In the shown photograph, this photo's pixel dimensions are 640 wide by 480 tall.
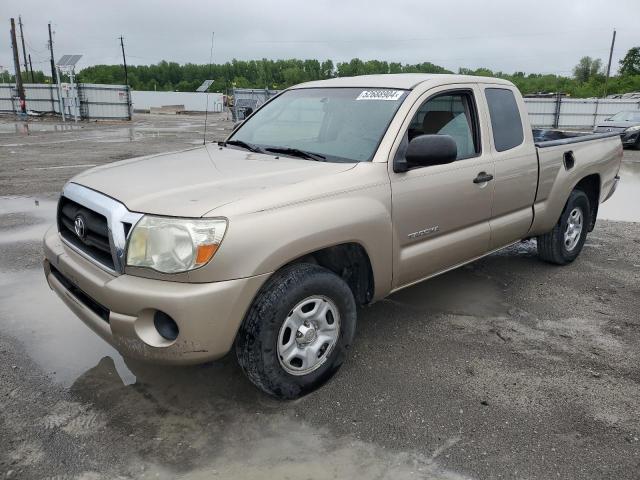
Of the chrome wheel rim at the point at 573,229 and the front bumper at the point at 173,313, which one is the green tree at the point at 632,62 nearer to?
the chrome wheel rim at the point at 573,229

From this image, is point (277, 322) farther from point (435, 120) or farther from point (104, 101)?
point (104, 101)

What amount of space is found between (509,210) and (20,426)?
3.62m

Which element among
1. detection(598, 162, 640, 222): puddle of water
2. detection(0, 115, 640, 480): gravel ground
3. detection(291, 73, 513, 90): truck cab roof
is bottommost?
detection(598, 162, 640, 222): puddle of water

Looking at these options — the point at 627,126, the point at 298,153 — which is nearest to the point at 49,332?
the point at 298,153

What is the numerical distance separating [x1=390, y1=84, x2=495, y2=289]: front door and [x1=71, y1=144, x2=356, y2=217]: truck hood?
0.51 m

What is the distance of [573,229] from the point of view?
215 inches

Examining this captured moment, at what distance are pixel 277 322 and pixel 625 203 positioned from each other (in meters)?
8.08

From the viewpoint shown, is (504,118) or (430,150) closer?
(430,150)

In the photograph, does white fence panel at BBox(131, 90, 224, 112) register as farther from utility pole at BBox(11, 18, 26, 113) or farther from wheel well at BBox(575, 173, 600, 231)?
wheel well at BBox(575, 173, 600, 231)

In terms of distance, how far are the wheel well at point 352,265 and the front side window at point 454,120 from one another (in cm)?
101

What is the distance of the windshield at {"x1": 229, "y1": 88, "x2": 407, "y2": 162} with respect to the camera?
3.52 m

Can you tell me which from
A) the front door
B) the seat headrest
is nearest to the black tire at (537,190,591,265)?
the front door

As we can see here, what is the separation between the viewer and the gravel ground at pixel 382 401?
101 inches

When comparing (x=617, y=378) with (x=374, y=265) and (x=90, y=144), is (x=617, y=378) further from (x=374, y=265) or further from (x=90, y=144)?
(x=90, y=144)
